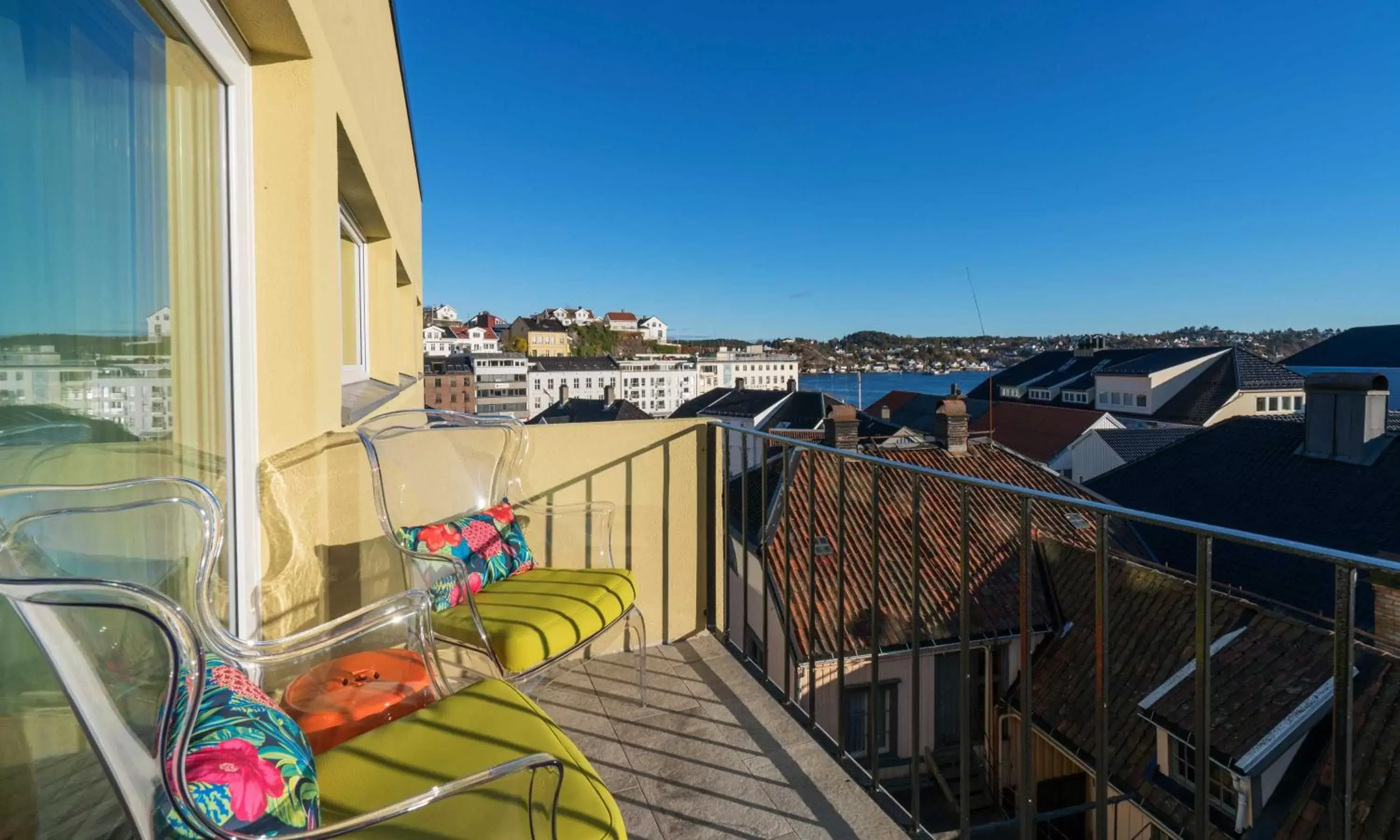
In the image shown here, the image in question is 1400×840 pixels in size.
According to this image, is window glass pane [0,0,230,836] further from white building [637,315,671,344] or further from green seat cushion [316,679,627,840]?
white building [637,315,671,344]

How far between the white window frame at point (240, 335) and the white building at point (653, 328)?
6905 cm

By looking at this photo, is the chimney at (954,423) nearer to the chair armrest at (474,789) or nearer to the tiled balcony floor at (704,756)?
the tiled balcony floor at (704,756)

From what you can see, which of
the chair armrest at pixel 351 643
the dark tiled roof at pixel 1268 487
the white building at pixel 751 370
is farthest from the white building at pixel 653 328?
the chair armrest at pixel 351 643

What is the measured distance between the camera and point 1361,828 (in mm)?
858

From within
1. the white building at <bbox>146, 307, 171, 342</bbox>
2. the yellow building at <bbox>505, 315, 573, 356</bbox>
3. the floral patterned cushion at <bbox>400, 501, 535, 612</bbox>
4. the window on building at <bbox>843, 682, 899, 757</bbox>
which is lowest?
the window on building at <bbox>843, 682, 899, 757</bbox>

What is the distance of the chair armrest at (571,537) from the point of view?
2676mm

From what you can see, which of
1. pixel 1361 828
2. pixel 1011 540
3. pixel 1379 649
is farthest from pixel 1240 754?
pixel 1011 540

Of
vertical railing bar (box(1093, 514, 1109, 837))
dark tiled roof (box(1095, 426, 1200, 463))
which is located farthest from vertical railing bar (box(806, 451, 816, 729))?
dark tiled roof (box(1095, 426, 1200, 463))

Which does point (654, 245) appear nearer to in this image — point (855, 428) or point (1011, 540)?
point (855, 428)

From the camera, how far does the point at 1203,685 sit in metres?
1.02

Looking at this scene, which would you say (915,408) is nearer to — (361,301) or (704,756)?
(361,301)

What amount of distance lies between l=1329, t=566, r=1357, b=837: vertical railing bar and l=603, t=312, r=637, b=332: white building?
68090 millimetres

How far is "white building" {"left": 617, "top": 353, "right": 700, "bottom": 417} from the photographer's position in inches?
1644

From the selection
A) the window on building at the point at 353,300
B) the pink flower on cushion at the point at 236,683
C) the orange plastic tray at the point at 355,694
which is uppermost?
the window on building at the point at 353,300
